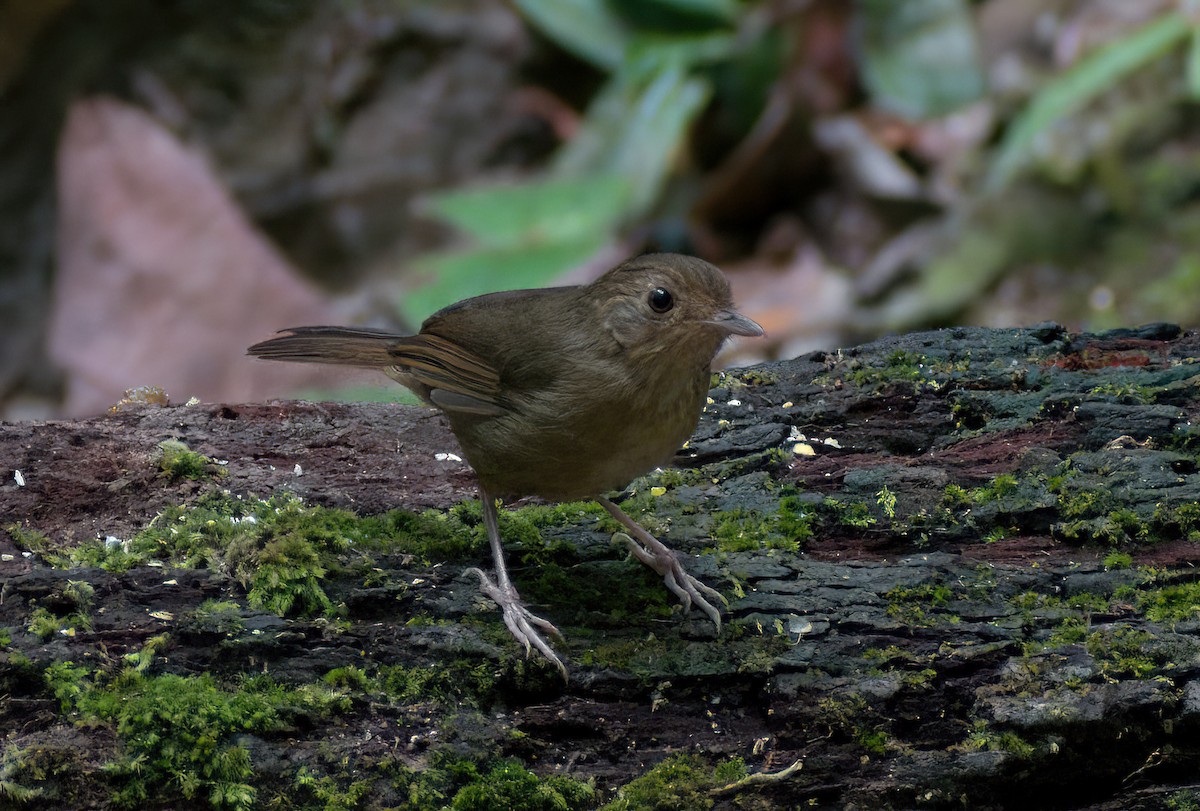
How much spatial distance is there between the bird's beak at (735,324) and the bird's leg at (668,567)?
609 millimetres

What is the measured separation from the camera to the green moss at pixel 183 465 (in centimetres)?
343

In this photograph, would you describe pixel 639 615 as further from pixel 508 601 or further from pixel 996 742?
pixel 996 742

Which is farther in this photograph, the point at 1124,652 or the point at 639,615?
the point at 639,615

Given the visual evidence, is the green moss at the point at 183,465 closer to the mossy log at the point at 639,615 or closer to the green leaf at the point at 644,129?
the mossy log at the point at 639,615

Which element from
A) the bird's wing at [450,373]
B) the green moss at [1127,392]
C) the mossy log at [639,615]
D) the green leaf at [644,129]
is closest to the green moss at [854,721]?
the mossy log at [639,615]

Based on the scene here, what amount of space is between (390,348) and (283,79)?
5.85 meters

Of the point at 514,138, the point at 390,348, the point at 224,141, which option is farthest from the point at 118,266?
the point at 390,348

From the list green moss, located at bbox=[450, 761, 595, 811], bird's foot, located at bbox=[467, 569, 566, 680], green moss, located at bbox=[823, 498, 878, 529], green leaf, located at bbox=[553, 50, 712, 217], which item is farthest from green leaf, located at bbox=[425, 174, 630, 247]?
green moss, located at bbox=[450, 761, 595, 811]

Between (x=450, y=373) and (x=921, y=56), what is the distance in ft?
15.7

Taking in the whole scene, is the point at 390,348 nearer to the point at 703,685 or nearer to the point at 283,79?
the point at 703,685

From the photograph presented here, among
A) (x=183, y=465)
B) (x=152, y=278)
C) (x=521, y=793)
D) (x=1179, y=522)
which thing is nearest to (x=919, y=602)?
(x=1179, y=522)

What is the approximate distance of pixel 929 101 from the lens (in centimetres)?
704

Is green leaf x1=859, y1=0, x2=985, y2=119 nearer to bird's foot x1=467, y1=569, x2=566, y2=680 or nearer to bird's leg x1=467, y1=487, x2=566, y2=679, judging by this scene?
bird's leg x1=467, y1=487, x2=566, y2=679

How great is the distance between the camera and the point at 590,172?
23.7 feet
